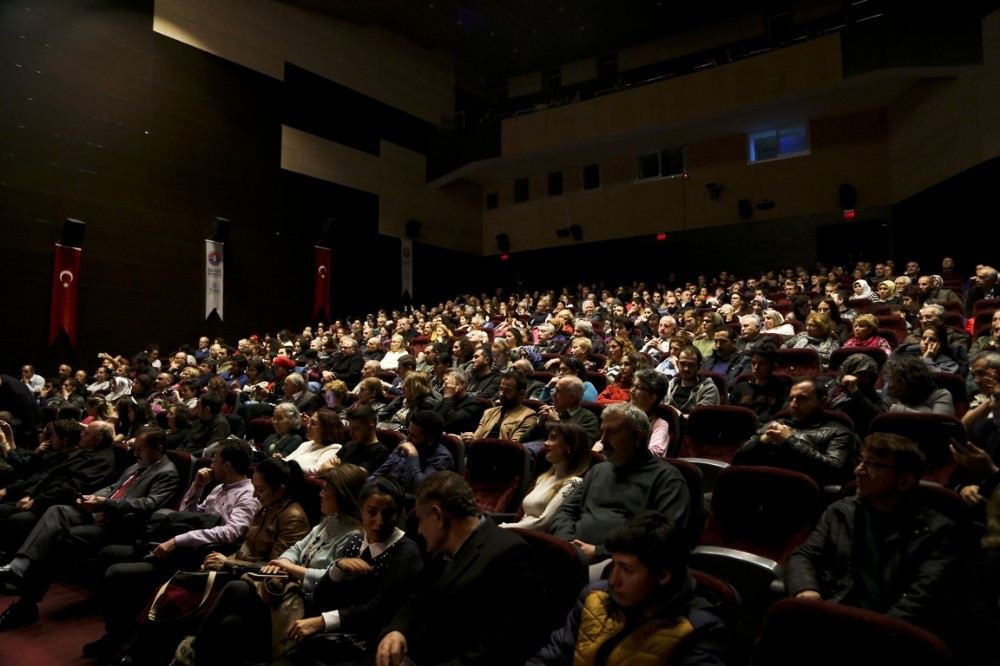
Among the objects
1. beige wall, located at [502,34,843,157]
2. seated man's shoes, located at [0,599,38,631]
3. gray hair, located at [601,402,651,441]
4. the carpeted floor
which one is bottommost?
the carpeted floor

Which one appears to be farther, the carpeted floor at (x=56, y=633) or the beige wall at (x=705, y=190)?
the beige wall at (x=705, y=190)

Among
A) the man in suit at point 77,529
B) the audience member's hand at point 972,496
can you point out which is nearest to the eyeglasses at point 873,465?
the audience member's hand at point 972,496

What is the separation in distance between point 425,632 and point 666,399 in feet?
6.69

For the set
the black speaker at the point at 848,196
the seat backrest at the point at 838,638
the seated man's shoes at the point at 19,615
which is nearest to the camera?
the seat backrest at the point at 838,638

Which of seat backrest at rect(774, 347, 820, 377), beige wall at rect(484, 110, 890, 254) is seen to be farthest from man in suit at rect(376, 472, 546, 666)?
beige wall at rect(484, 110, 890, 254)

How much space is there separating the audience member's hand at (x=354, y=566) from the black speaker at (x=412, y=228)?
9.67m

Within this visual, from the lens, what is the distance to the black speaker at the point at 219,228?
838cm

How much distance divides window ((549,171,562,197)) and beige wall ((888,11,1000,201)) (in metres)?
5.00

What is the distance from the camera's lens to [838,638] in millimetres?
1027

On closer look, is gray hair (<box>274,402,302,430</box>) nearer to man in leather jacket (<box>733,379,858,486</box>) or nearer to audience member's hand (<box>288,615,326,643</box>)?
audience member's hand (<box>288,615,326,643</box>)

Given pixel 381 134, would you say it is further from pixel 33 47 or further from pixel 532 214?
pixel 33 47

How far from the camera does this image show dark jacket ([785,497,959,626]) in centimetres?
128

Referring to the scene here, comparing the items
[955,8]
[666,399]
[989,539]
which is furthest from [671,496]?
[955,8]

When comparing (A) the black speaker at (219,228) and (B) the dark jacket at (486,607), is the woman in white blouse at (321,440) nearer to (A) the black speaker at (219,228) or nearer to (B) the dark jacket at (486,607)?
(B) the dark jacket at (486,607)
